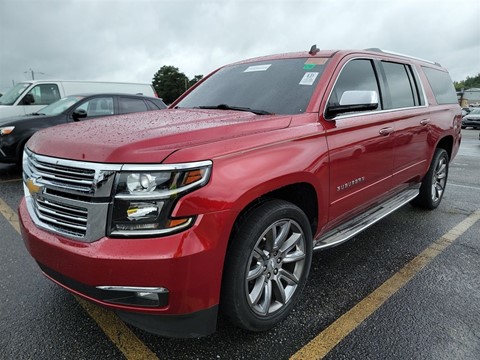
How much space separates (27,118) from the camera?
21.5 feet

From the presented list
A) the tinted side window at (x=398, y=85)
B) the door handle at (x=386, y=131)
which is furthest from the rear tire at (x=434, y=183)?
the door handle at (x=386, y=131)

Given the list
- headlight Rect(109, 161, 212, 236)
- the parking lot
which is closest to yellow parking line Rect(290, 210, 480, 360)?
the parking lot

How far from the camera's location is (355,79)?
3131 mm

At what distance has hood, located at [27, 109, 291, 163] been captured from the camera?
1771mm

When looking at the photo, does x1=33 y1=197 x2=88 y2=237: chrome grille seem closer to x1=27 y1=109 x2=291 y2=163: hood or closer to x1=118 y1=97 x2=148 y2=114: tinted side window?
x1=27 y1=109 x2=291 y2=163: hood

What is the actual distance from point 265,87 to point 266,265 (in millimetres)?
1525

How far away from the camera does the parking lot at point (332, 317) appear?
210cm

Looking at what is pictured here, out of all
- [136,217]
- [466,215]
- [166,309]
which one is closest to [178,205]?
[136,217]

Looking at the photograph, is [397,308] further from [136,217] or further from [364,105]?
[136,217]

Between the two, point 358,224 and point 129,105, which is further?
point 129,105

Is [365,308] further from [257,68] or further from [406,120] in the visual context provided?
[257,68]

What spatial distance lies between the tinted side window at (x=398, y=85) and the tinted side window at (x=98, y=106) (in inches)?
227

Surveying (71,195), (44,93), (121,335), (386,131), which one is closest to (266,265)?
(121,335)

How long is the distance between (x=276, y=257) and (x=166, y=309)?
80cm
